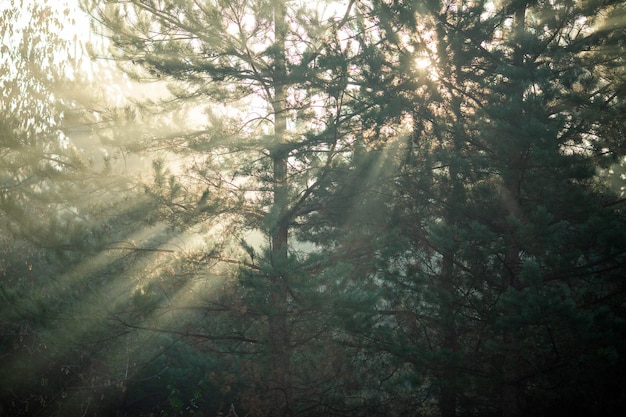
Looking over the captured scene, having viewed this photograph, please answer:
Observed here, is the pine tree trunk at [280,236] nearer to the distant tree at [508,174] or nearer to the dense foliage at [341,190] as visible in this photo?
the dense foliage at [341,190]

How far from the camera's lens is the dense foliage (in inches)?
285

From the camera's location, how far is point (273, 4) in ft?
27.5

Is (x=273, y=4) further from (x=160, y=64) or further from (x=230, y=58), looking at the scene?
(x=160, y=64)

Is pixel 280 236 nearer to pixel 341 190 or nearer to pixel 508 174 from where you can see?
pixel 341 190

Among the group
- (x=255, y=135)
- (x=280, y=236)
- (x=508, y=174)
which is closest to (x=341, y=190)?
(x=280, y=236)

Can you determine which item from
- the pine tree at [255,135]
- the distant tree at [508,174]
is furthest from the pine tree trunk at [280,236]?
the distant tree at [508,174]

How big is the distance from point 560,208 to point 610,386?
2.85 meters

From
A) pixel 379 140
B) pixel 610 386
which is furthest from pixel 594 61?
pixel 610 386

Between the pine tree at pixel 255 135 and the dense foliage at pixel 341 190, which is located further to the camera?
the pine tree at pixel 255 135

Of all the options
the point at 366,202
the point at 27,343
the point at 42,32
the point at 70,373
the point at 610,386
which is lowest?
the point at 610,386

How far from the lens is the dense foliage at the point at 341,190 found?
7234 mm

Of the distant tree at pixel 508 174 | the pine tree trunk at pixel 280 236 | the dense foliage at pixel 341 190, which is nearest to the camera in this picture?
the distant tree at pixel 508 174

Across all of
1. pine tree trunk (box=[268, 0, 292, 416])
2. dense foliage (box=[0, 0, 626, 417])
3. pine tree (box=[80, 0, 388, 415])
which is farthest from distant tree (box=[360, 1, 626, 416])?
pine tree trunk (box=[268, 0, 292, 416])

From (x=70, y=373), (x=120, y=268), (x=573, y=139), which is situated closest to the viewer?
(x=120, y=268)
